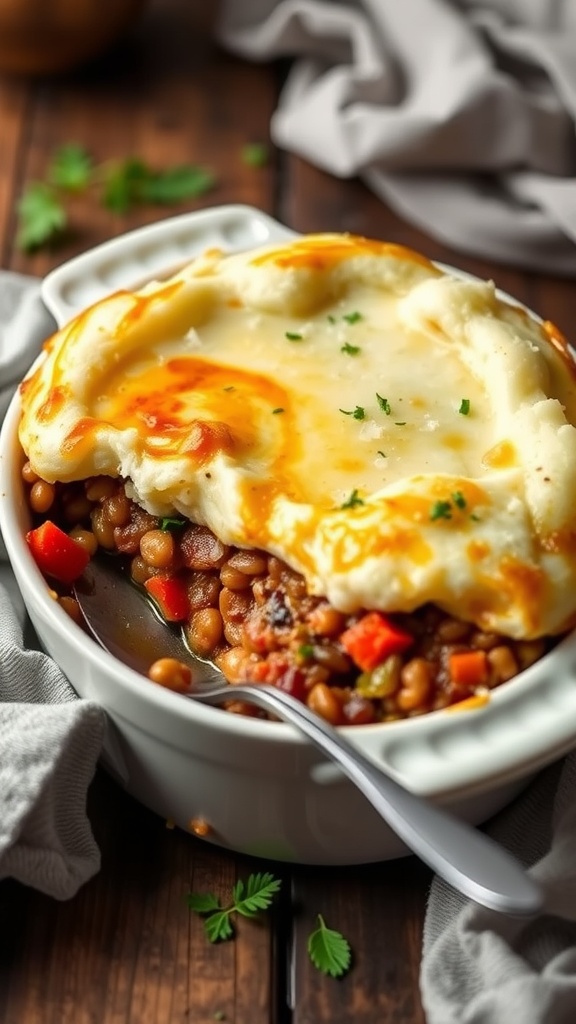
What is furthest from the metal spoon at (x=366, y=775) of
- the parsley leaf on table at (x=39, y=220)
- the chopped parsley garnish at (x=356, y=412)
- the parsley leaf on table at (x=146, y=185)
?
the parsley leaf on table at (x=146, y=185)

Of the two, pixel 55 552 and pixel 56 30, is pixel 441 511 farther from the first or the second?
pixel 56 30

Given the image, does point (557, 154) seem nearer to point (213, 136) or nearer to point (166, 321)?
point (213, 136)

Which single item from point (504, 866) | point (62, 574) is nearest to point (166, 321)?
point (62, 574)

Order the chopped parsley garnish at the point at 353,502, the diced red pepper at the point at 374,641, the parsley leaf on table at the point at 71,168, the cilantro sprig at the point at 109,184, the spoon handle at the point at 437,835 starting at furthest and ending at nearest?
the parsley leaf on table at the point at 71,168, the cilantro sprig at the point at 109,184, the chopped parsley garnish at the point at 353,502, the diced red pepper at the point at 374,641, the spoon handle at the point at 437,835

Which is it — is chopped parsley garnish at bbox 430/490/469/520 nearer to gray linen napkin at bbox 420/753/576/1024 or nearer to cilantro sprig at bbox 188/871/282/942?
gray linen napkin at bbox 420/753/576/1024

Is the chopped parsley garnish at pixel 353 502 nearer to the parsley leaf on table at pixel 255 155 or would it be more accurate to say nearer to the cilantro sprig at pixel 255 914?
the cilantro sprig at pixel 255 914

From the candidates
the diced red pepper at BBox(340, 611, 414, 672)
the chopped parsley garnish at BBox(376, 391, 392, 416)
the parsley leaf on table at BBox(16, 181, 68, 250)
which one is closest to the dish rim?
the diced red pepper at BBox(340, 611, 414, 672)

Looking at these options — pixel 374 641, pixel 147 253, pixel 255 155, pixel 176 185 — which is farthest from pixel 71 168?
pixel 374 641
